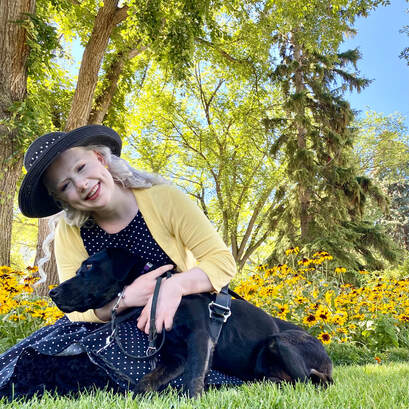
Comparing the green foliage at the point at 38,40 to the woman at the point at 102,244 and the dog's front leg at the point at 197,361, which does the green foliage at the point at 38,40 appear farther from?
the dog's front leg at the point at 197,361

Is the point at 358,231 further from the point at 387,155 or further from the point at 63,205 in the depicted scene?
the point at 63,205

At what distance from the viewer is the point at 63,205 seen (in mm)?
2148

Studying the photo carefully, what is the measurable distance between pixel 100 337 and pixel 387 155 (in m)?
21.3

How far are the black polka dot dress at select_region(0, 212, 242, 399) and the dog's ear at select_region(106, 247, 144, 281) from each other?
17cm

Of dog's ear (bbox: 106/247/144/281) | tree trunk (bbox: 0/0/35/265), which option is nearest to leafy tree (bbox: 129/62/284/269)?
tree trunk (bbox: 0/0/35/265)

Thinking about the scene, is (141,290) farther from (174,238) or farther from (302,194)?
(302,194)

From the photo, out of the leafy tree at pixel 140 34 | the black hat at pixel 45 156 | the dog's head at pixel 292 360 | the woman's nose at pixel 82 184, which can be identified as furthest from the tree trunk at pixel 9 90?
the dog's head at pixel 292 360

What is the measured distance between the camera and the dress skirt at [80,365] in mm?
1873

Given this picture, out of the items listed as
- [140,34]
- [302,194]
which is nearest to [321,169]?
[302,194]

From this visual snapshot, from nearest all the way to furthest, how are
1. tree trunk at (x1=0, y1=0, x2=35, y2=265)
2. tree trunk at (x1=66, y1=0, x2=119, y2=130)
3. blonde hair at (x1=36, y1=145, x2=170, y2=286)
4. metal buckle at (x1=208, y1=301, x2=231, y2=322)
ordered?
metal buckle at (x1=208, y1=301, x2=231, y2=322) → blonde hair at (x1=36, y1=145, x2=170, y2=286) → tree trunk at (x1=0, y1=0, x2=35, y2=265) → tree trunk at (x1=66, y1=0, x2=119, y2=130)

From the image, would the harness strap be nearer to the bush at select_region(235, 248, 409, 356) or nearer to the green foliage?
the bush at select_region(235, 248, 409, 356)

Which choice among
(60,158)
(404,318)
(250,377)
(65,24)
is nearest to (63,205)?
(60,158)

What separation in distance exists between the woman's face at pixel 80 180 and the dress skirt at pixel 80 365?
25.9 inches

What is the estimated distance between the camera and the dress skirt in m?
1.87
